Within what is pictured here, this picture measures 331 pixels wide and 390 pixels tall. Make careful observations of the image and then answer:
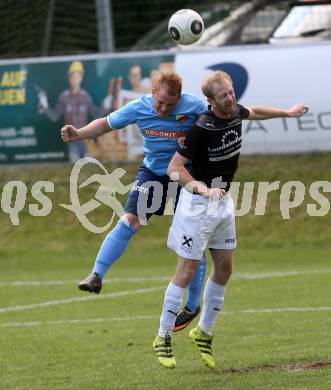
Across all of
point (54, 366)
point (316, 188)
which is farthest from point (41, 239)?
point (54, 366)

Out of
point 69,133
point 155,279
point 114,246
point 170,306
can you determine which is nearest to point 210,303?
point 170,306

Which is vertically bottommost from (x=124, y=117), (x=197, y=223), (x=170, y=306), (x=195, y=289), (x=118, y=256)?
(x=195, y=289)

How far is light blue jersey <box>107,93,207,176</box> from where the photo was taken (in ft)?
32.1

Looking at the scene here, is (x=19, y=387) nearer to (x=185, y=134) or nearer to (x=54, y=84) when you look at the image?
(x=185, y=134)

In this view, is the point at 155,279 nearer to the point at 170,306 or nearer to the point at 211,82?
the point at 170,306

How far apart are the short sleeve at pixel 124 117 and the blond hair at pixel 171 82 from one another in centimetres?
40

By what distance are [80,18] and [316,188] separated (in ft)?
27.0

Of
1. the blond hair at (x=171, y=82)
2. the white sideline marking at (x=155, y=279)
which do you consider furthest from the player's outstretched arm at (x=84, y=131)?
the white sideline marking at (x=155, y=279)

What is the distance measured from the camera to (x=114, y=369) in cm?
1002

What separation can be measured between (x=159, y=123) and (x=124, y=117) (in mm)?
310

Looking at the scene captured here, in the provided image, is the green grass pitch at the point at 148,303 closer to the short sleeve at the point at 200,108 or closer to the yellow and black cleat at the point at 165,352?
the yellow and black cleat at the point at 165,352

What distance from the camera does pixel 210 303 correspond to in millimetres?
9680

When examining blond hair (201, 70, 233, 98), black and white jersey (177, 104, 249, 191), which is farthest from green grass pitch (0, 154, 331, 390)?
blond hair (201, 70, 233, 98)

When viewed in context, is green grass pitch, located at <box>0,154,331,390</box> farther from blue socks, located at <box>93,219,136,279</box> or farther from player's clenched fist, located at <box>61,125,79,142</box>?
player's clenched fist, located at <box>61,125,79,142</box>
